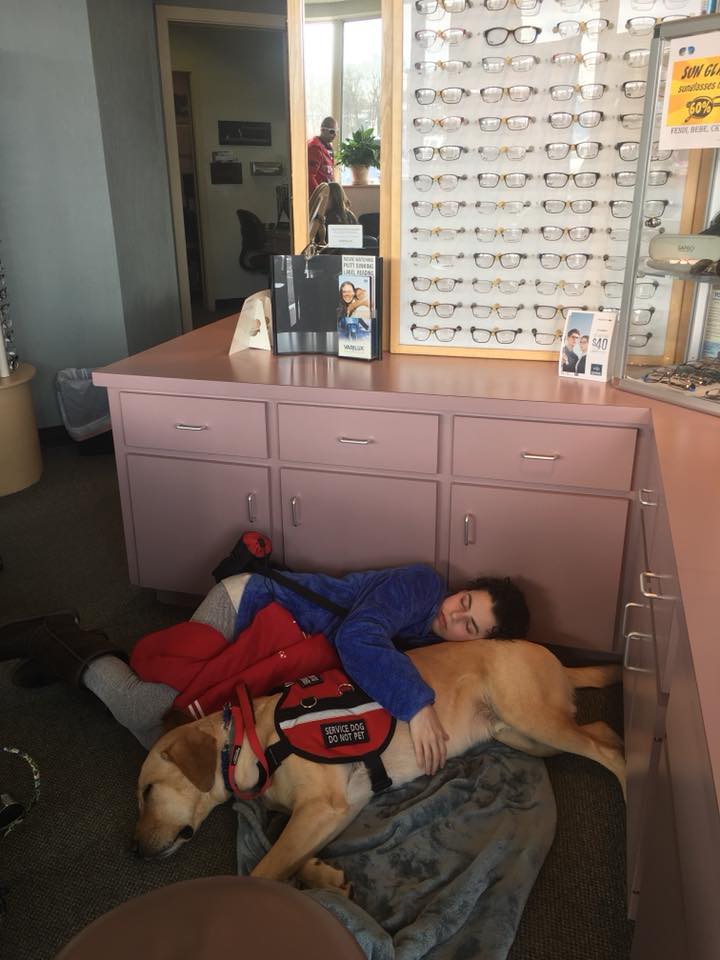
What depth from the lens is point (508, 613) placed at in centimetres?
195

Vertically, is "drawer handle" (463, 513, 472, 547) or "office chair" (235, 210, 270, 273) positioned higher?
"office chair" (235, 210, 270, 273)

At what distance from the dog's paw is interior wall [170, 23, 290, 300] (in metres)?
6.40

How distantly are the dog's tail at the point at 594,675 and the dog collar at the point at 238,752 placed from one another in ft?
→ 2.68

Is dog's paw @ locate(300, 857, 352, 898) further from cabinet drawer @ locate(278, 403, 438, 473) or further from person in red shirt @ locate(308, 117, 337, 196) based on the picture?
person in red shirt @ locate(308, 117, 337, 196)

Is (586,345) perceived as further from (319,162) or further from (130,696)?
(130,696)

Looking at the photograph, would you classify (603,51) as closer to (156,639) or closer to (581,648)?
(581,648)

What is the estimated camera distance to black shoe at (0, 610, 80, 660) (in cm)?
208

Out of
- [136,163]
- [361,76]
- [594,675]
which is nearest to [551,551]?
[594,675]

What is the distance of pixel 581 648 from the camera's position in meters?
2.19

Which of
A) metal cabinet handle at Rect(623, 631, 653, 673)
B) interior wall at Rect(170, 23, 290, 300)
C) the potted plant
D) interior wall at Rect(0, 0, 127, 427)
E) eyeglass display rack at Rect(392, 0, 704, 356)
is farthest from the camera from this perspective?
interior wall at Rect(170, 23, 290, 300)

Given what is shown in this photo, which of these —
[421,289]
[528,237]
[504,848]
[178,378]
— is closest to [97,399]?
[178,378]

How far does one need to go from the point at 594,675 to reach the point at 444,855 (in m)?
0.68

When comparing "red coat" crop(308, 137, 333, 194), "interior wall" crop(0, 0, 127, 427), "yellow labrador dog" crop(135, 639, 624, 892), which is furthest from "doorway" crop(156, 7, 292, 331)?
"yellow labrador dog" crop(135, 639, 624, 892)

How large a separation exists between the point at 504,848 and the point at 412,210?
177 centimetres
